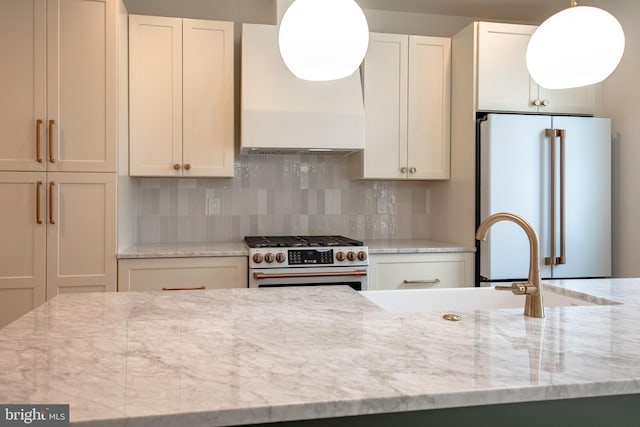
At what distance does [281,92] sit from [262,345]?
242 centimetres

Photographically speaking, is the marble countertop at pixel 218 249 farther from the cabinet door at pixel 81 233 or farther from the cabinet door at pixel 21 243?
the cabinet door at pixel 21 243

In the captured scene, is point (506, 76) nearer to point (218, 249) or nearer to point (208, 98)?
point (208, 98)

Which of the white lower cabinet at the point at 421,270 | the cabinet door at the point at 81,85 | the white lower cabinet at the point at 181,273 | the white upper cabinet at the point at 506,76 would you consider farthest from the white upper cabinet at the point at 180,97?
the white upper cabinet at the point at 506,76

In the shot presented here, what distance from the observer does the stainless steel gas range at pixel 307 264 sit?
3.00m

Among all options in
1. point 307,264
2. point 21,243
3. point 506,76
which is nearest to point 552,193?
point 506,76

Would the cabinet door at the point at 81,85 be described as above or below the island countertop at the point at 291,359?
above

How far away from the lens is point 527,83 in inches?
132

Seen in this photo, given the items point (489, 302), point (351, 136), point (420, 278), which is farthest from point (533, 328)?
point (351, 136)

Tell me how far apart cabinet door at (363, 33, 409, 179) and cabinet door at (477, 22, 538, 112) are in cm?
54

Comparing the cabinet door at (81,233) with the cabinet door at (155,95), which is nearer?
the cabinet door at (81,233)

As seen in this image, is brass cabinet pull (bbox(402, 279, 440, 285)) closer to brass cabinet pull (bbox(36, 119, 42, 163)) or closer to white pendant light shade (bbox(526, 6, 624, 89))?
white pendant light shade (bbox(526, 6, 624, 89))

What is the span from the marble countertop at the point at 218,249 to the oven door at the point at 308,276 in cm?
17

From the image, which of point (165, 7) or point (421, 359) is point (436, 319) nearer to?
point (421, 359)

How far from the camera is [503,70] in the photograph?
10.9ft
